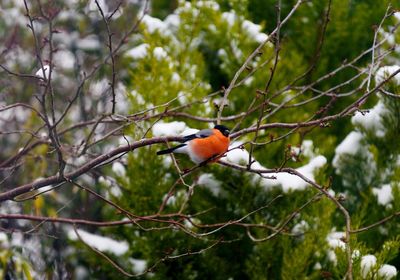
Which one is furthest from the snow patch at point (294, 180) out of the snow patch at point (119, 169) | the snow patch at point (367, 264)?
the snow patch at point (119, 169)

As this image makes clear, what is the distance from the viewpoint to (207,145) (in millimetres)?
3445

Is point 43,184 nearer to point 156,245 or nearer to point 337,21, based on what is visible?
point 156,245

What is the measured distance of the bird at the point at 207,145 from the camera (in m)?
3.44

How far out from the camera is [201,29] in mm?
5758

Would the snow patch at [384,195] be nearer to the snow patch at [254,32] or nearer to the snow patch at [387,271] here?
the snow patch at [387,271]

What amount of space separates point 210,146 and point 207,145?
0.05ft

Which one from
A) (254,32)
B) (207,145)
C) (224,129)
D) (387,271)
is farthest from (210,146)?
(254,32)

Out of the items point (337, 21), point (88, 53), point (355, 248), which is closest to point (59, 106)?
point (88, 53)

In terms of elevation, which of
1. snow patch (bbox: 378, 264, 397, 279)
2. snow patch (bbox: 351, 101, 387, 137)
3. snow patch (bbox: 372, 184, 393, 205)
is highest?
snow patch (bbox: 351, 101, 387, 137)

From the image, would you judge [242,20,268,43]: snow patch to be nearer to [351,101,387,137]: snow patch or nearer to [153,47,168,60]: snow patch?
[153,47,168,60]: snow patch

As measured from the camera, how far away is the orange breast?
11.3 feet

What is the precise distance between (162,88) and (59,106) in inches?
91.2

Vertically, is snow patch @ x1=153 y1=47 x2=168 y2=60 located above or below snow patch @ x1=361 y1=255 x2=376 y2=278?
above

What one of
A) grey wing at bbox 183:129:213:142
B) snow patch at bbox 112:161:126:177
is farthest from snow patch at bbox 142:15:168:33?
grey wing at bbox 183:129:213:142
